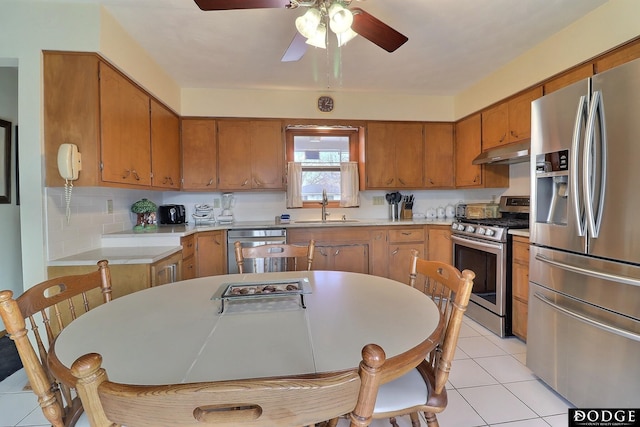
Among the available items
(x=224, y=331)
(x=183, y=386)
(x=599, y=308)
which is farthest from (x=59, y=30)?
(x=599, y=308)

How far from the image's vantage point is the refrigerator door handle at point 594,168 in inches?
58.7

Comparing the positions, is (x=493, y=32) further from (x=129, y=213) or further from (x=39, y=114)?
(x=129, y=213)

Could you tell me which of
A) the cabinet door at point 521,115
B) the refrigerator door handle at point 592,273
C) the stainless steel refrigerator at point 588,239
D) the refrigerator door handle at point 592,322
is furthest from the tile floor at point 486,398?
the cabinet door at point 521,115

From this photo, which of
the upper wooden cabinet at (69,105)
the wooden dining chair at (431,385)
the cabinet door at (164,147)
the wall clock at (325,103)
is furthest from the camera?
the wall clock at (325,103)

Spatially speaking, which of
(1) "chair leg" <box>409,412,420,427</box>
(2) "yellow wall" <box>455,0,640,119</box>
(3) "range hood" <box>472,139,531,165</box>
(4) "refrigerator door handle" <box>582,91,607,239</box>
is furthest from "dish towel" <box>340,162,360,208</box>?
(1) "chair leg" <box>409,412,420,427</box>

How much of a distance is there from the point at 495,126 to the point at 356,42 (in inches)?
66.8

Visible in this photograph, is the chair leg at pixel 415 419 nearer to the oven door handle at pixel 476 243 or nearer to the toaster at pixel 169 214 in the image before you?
the oven door handle at pixel 476 243

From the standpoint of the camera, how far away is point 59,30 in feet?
6.30

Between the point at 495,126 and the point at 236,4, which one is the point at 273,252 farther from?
the point at 495,126

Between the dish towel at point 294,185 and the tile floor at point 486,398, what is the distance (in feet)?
7.67

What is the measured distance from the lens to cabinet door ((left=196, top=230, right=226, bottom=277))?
3070 millimetres

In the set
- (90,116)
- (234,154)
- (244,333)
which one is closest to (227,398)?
(244,333)

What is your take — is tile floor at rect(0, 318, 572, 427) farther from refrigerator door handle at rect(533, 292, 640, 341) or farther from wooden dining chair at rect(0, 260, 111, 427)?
wooden dining chair at rect(0, 260, 111, 427)

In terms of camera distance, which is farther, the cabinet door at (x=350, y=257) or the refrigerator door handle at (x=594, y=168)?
the cabinet door at (x=350, y=257)
